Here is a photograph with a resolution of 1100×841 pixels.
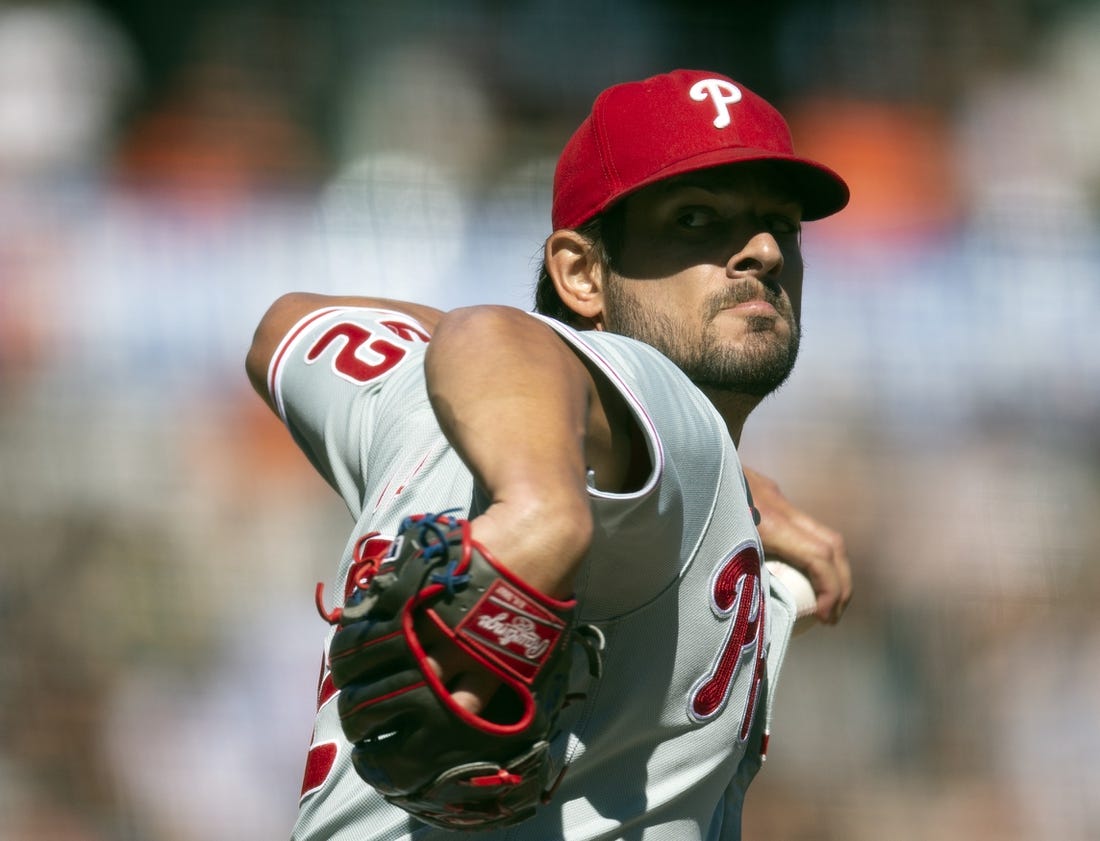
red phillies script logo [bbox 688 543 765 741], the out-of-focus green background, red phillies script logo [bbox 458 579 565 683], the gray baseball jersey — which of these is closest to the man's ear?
the gray baseball jersey

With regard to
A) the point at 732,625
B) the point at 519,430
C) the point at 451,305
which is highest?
the point at 519,430

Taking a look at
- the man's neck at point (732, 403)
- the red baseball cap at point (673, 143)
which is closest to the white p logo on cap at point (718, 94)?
the red baseball cap at point (673, 143)

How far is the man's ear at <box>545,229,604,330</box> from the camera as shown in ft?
5.73

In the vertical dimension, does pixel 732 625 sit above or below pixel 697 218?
below

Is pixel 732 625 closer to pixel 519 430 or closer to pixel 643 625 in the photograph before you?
pixel 643 625

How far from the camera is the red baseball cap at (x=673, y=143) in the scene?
1588 mm

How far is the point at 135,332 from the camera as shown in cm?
397

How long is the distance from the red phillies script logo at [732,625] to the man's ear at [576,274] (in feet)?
1.61

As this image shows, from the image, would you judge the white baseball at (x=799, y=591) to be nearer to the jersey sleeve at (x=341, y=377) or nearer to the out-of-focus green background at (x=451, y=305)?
the jersey sleeve at (x=341, y=377)

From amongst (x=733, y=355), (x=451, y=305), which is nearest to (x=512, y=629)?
(x=733, y=355)

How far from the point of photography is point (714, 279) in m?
1.59

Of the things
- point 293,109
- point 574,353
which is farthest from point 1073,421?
point 574,353

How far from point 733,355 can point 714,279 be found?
0.10 m

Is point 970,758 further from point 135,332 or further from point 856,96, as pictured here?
point 135,332
